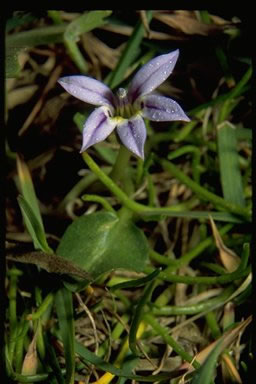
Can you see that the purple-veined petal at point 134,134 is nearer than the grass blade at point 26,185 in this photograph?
Yes

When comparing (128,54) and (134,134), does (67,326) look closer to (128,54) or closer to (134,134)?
(134,134)

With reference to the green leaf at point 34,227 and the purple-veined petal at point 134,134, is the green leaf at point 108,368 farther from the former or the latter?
the purple-veined petal at point 134,134

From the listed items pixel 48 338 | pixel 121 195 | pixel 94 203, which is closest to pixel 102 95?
pixel 121 195

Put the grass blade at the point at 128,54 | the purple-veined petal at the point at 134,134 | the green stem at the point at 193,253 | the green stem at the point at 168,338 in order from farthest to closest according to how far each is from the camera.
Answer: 1. the grass blade at the point at 128,54
2. the green stem at the point at 193,253
3. the green stem at the point at 168,338
4. the purple-veined petal at the point at 134,134

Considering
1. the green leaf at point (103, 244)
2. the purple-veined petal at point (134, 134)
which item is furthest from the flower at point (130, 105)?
the green leaf at point (103, 244)

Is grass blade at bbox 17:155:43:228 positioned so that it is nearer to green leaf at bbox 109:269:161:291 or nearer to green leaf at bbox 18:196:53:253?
green leaf at bbox 18:196:53:253

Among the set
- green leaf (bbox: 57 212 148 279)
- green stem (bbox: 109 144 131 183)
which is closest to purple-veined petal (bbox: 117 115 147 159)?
green stem (bbox: 109 144 131 183)
